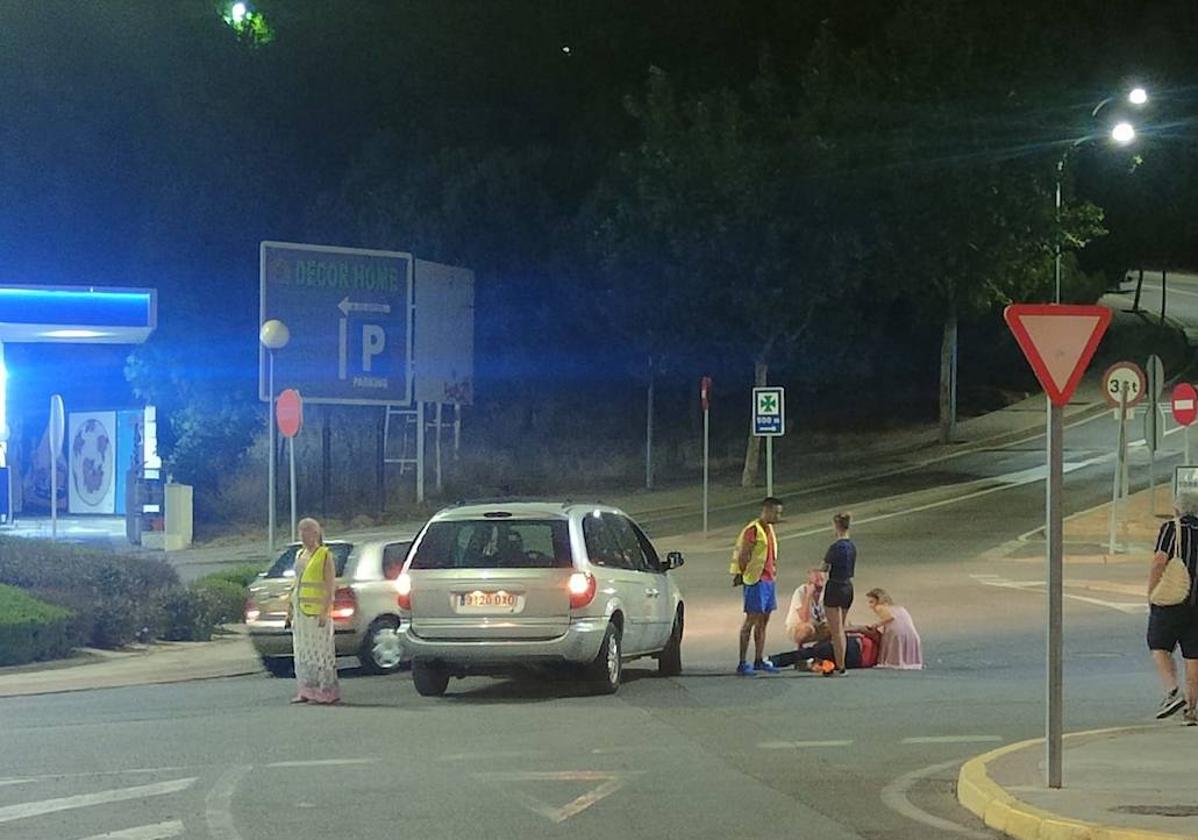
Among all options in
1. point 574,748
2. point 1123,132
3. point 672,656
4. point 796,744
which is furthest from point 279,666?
point 1123,132

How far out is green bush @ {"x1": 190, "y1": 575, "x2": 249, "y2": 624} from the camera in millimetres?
21906

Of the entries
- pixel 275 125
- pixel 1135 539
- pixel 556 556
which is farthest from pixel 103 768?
pixel 275 125

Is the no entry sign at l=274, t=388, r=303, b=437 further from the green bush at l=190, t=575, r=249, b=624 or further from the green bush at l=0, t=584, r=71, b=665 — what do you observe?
the green bush at l=0, t=584, r=71, b=665

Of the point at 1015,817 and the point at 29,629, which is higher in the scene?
the point at 1015,817

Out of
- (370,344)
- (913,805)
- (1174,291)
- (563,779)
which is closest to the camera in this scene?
(913,805)

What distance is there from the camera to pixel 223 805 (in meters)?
9.77

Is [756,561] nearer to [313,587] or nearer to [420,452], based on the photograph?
[313,587]

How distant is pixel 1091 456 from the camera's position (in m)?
44.7

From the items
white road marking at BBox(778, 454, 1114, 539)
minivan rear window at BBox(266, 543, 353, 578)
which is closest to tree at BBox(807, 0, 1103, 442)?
white road marking at BBox(778, 454, 1114, 539)

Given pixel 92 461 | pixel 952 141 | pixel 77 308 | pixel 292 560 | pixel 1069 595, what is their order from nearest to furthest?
pixel 292 560 → pixel 1069 595 → pixel 77 308 → pixel 952 141 → pixel 92 461

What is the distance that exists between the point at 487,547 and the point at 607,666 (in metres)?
1.57

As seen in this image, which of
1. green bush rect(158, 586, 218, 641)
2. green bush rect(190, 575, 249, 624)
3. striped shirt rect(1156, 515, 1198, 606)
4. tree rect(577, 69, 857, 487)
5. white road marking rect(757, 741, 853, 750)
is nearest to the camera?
white road marking rect(757, 741, 853, 750)

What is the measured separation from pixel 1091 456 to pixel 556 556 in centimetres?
3256

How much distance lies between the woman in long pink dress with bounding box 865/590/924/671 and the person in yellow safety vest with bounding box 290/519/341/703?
5993 mm
